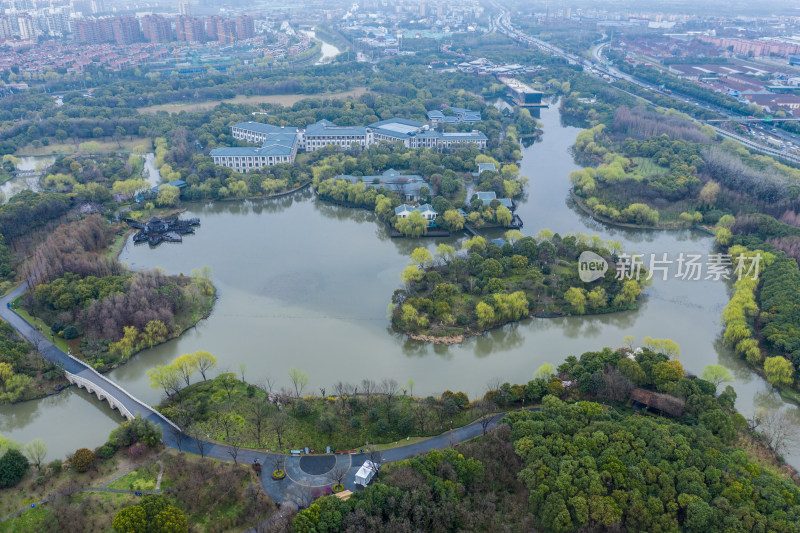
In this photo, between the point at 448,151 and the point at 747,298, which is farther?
the point at 448,151

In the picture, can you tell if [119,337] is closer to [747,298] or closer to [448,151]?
[747,298]

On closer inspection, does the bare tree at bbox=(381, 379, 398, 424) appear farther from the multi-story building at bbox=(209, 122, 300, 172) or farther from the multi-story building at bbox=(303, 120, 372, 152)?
the multi-story building at bbox=(303, 120, 372, 152)

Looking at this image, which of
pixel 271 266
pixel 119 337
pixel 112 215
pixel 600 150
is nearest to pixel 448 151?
pixel 600 150

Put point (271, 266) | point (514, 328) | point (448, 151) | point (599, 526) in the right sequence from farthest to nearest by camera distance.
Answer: point (448, 151) → point (271, 266) → point (514, 328) → point (599, 526)

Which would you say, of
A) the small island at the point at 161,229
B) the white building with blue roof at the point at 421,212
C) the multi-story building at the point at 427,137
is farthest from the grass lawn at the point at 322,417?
the multi-story building at the point at 427,137

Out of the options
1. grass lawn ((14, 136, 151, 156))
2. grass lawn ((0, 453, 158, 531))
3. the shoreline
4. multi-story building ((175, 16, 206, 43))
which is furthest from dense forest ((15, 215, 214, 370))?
multi-story building ((175, 16, 206, 43))

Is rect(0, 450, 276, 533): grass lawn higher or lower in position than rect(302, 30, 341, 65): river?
lower

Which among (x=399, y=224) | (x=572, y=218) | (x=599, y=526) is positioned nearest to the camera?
(x=599, y=526)

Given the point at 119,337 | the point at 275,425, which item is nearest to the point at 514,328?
the point at 275,425
